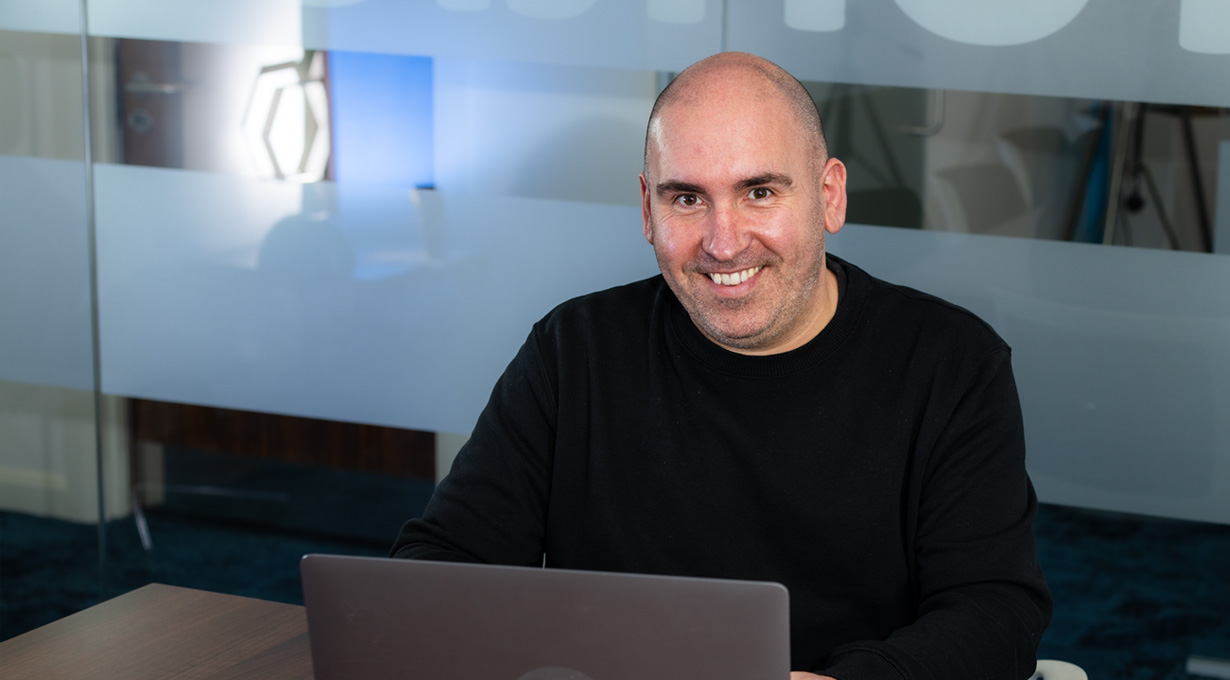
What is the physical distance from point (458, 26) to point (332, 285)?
2.26 feet

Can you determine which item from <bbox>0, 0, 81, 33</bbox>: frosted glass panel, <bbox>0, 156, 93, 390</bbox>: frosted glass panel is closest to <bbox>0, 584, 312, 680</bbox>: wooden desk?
<bbox>0, 156, 93, 390</bbox>: frosted glass panel

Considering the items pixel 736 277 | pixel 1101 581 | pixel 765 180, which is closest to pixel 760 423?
pixel 736 277

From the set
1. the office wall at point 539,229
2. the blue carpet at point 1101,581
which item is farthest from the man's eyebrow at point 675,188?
the blue carpet at point 1101,581

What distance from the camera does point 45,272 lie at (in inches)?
120

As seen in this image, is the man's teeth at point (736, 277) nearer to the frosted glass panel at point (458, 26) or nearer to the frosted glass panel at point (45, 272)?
the frosted glass panel at point (458, 26)

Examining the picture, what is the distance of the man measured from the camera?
4.68ft

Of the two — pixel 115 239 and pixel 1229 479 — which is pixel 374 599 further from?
pixel 115 239

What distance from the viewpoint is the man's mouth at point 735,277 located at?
57.7 inches

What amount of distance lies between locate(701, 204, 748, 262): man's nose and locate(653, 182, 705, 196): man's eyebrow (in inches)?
1.4

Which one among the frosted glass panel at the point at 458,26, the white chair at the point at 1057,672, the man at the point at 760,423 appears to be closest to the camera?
the white chair at the point at 1057,672

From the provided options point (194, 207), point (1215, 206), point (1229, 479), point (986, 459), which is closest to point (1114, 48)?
point (1215, 206)

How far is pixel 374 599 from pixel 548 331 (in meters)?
0.74

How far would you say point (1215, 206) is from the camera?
2182 mm

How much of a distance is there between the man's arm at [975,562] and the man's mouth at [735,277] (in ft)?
0.99
